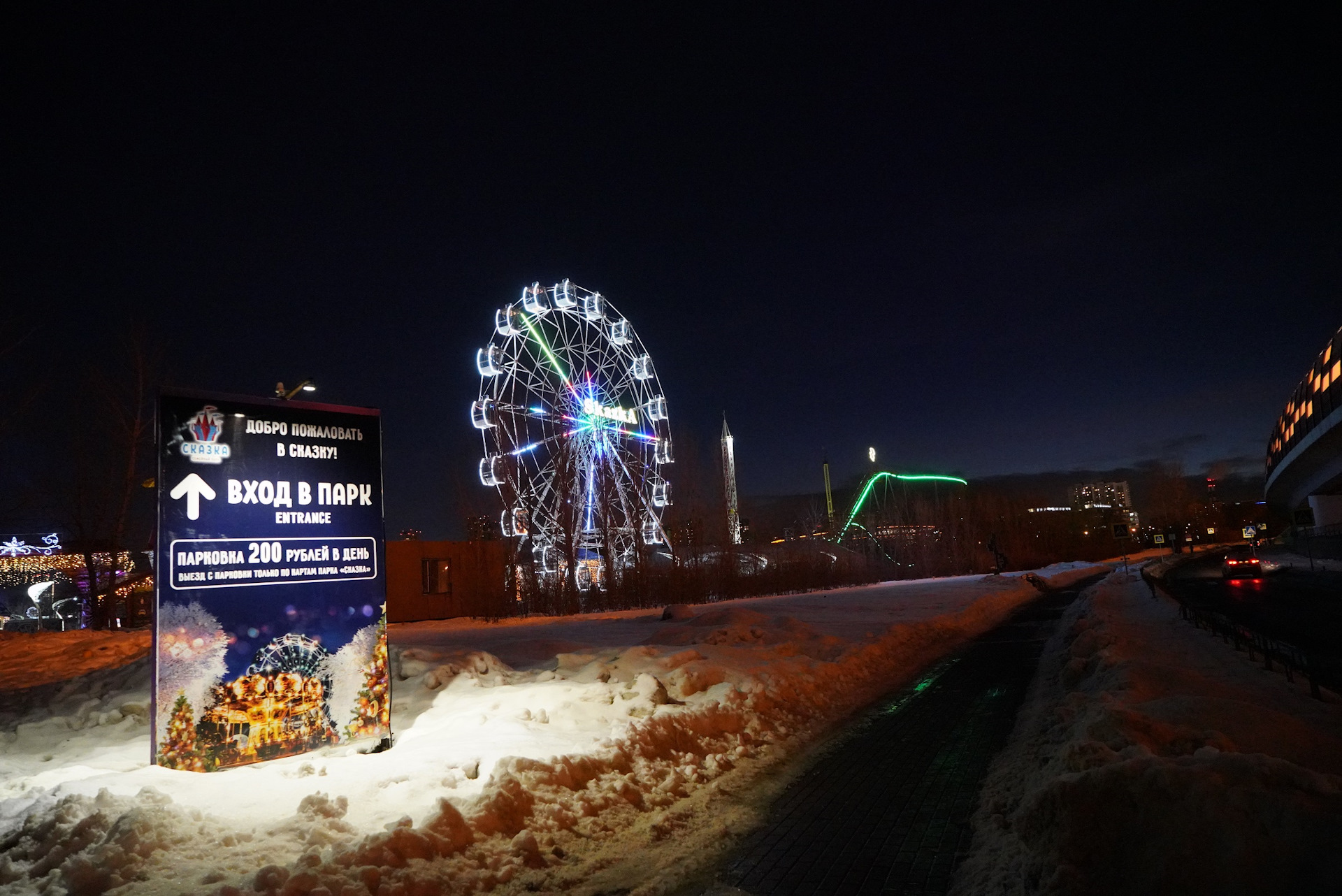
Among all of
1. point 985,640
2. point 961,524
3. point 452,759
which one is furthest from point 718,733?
point 961,524

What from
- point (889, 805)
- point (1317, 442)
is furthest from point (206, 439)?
point (1317, 442)

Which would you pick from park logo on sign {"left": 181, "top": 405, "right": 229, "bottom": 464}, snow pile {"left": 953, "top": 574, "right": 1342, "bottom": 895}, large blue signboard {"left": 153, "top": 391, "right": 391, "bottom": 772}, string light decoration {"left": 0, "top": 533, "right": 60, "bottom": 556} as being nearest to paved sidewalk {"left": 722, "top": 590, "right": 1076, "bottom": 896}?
snow pile {"left": 953, "top": 574, "right": 1342, "bottom": 895}

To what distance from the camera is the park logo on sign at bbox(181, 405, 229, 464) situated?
6.92 metres

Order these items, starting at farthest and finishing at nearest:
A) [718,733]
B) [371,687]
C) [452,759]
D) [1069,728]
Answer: [718,733]
[371,687]
[1069,728]
[452,759]

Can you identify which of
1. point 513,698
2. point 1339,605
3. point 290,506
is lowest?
point 1339,605

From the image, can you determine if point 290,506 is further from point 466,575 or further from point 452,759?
point 466,575

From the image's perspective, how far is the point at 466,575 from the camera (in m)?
31.5

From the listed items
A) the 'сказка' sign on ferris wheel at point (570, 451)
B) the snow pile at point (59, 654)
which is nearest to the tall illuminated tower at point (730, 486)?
the 'сказка' sign on ferris wheel at point (570, 451)

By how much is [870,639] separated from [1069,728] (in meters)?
8.66

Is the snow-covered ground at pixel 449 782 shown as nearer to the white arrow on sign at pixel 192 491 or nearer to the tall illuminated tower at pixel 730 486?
the white arrow on sign at pixel 192 491

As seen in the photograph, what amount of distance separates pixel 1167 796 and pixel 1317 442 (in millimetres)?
63019

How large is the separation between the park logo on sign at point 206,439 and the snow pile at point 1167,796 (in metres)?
6.69

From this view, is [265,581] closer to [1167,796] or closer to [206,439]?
[206,439]

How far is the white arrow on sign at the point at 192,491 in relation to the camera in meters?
6.79
